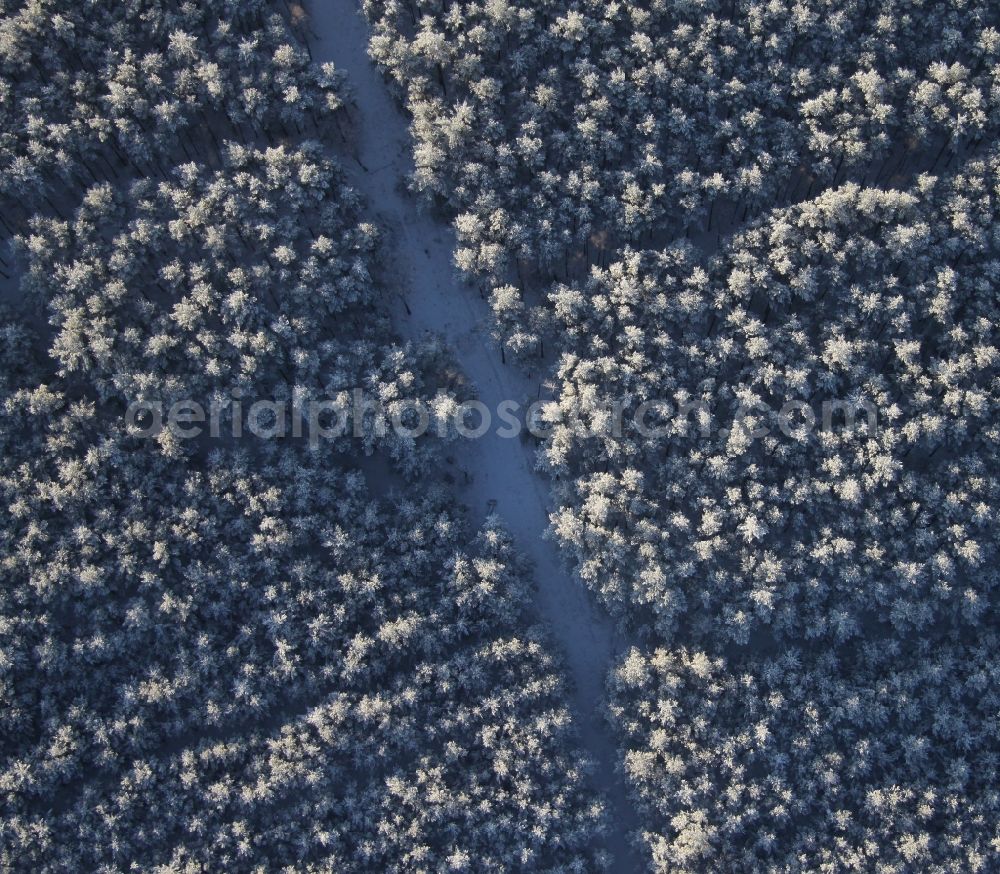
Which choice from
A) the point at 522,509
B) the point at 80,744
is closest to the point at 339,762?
the point at 80,744

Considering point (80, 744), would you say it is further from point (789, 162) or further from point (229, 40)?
point (789, 162)

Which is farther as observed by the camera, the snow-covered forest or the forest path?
the forest path

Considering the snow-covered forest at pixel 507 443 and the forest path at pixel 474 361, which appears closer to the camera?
the snow-covered forest at pixel 507 443

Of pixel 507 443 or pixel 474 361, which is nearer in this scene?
pixel 507 443

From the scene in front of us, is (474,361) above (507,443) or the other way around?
above
